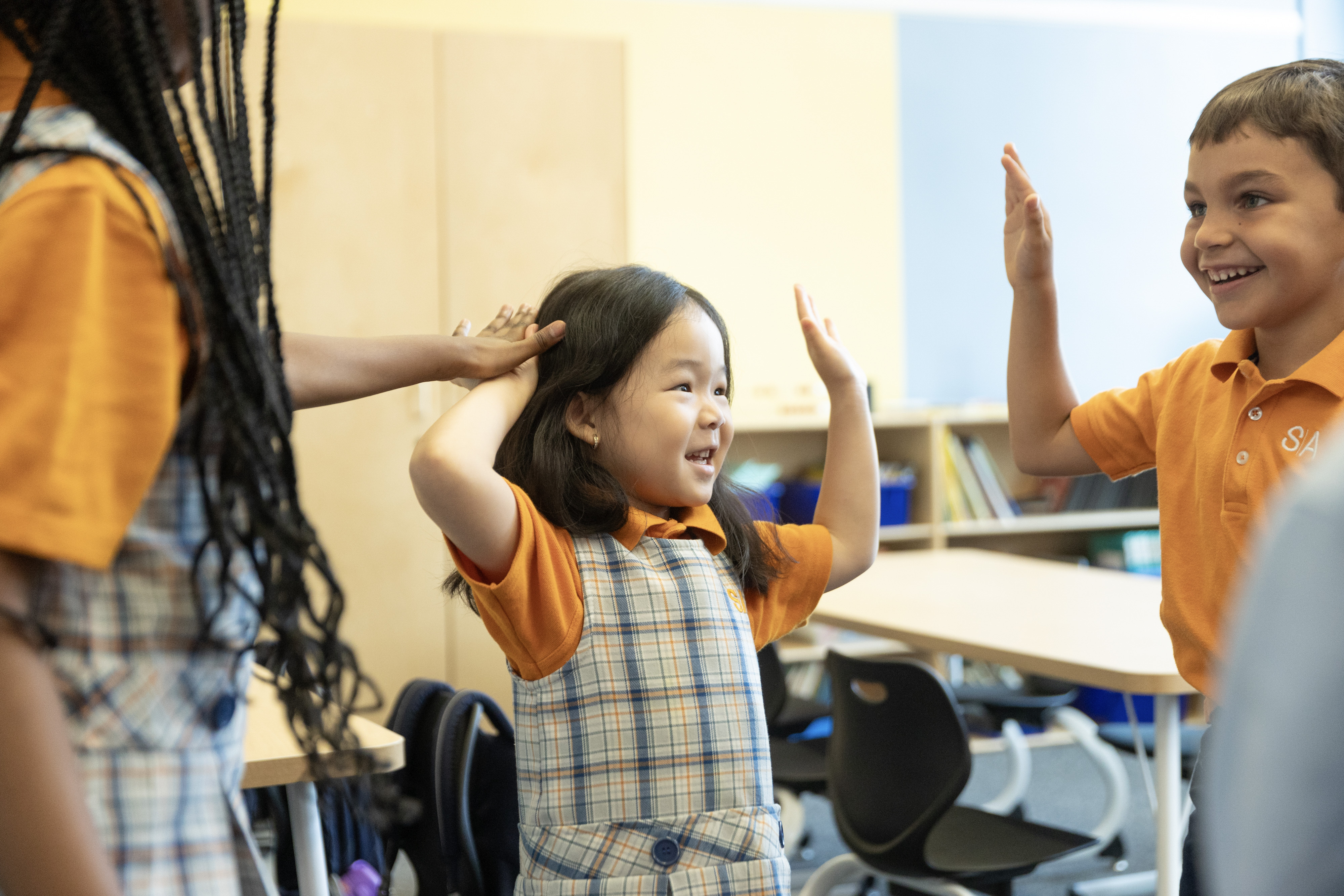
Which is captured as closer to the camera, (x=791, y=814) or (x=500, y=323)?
(x=500, y=323)

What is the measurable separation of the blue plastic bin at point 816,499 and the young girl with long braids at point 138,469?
11.9ft

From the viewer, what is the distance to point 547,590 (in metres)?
1.17

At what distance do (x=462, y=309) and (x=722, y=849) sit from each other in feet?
8.72

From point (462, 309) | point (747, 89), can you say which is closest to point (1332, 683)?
point (462, 309)

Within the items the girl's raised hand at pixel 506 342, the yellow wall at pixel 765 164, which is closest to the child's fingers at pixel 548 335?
the girl's raised hand at pixel 506 342

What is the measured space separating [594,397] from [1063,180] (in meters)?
4.27

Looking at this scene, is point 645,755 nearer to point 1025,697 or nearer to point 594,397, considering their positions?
point 594,397

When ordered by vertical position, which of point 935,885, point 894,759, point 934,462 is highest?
point 934,462

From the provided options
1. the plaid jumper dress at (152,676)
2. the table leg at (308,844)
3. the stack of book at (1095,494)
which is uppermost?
the plaid jumper dress at (152,676)

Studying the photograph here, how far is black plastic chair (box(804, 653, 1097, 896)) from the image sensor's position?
1.97m

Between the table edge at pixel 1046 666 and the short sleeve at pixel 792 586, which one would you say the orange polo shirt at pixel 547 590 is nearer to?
the short sleeve at pixel 792 586

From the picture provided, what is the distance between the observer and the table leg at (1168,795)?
6.65ft

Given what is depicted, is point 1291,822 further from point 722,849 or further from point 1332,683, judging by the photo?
point 722,849

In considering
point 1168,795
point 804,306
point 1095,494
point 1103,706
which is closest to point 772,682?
point 1168,795
